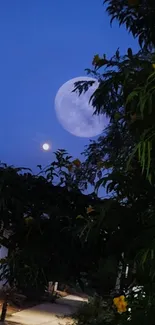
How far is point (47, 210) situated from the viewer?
7.24 feet

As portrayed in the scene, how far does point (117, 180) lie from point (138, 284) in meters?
0.39

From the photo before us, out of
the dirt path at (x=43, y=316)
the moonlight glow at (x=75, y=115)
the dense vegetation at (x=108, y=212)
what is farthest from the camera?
the dirt path at (x=43, y=316)

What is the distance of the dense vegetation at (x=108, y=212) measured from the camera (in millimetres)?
1332

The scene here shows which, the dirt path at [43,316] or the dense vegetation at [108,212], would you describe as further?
the dirt path at [43,316]

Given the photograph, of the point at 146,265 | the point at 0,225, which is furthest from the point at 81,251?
the point at 146,265

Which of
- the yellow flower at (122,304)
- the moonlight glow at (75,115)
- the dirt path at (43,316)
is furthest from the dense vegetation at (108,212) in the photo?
the dirt path at (43,316)

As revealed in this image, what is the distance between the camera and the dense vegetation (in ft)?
4.37

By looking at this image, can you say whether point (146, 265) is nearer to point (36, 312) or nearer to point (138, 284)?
point (138, 284)

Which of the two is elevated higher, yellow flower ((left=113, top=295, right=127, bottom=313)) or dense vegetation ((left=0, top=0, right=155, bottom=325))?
dense vegetation ((left=0, top=0, right=155, bottom=325))

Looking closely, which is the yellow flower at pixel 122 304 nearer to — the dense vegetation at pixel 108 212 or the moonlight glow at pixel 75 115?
the dense vegetation at pixel 108 212

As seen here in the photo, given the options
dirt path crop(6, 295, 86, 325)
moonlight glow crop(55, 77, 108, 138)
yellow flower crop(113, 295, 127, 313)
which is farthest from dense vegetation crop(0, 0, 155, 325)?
dirt path crop(6, 295, 86, 325)

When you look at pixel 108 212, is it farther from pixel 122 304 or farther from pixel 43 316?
pixel 43 316

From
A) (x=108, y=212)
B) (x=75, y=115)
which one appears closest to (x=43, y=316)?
(x=75, y=115)

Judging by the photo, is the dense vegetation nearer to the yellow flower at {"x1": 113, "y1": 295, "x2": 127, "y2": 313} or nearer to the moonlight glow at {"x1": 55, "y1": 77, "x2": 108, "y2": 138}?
the yellow flower at {"x1": 113, "y1": 295, "x2": 127, "y2": 313}
